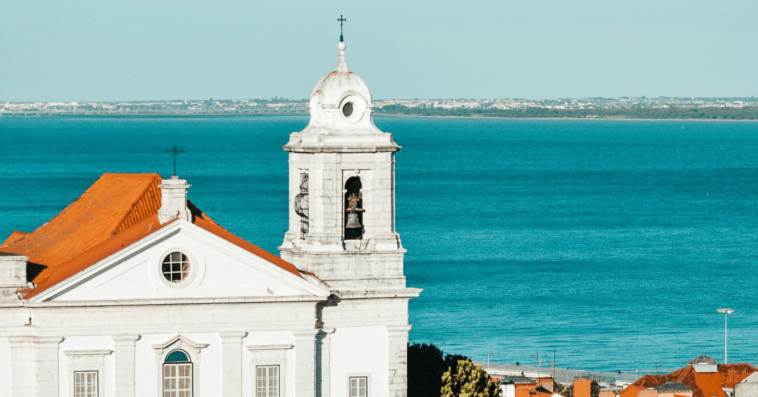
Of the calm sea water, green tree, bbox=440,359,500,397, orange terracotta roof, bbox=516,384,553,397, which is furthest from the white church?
the calm sea water

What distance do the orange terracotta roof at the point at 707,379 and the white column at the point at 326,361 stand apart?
669 inches

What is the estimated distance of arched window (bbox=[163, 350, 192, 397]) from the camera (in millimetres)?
32094

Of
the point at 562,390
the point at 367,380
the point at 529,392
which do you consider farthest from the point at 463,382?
the point at 562,390

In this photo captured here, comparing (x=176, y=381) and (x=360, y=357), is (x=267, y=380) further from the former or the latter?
(x=360, y=357)

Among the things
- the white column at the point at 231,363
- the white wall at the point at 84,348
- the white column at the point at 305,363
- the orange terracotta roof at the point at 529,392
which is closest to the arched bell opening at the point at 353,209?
the white column at the point at 305,363

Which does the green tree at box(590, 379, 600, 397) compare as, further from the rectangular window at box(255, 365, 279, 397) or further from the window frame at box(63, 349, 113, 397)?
the window frame at box(63, 349, 113, 397)

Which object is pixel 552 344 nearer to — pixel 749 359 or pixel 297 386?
pixel 749 359

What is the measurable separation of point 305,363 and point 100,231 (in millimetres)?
6002

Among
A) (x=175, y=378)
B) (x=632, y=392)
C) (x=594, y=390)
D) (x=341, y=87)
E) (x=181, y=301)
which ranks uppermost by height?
(x=341, y=87)

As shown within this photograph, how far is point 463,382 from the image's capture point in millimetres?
37312

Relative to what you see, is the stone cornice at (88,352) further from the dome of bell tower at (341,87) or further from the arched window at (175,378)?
the dome of bell tower at (341,87)

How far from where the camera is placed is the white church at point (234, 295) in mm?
31547

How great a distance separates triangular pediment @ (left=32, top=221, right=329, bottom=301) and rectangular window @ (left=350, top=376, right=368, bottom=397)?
2.48 meters

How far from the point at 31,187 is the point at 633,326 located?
262 ft
